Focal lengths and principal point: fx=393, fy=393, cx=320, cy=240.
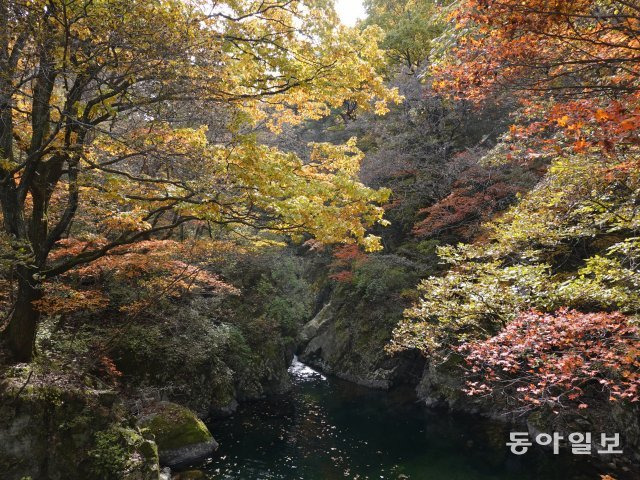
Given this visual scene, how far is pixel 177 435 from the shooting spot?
11.1 metres

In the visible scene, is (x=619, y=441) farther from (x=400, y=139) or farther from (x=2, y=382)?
(x=400, y=139)

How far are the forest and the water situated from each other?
96mm

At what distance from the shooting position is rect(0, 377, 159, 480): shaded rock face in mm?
6961

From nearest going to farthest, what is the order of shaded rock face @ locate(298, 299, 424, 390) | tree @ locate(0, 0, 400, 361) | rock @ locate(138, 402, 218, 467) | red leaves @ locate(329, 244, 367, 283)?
tree @ locate(0, 0, 400, 361), rock @ locate(138, 402, 218, 467), shaded rock face @ locate(298, 299, 424, 390), red leaves @ locate(329, 244, 367, 283)

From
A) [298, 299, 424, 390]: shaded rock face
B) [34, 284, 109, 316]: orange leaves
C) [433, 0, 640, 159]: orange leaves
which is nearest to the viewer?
[433, 0, 640, 159]: orange leaves

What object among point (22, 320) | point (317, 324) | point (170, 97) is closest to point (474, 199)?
point (317, 324)

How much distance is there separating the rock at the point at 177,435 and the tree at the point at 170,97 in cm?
454

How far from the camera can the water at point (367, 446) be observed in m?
10.7

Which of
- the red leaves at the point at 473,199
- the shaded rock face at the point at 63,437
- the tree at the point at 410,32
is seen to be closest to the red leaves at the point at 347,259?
the red leaves at the point at 473,199

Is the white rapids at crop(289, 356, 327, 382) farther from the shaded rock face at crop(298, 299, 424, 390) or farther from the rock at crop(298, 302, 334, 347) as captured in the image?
the rock at crop(298, 302, 334, 347)

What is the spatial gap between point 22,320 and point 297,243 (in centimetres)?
603

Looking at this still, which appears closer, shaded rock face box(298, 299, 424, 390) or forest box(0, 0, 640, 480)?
forest box(0, 0, 640, 480)

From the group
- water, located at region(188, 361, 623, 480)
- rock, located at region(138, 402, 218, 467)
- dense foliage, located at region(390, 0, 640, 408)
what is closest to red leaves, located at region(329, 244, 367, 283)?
water, located at region(188, 361, 623, 480)

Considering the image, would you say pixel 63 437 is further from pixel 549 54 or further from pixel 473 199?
pixel 473 199
